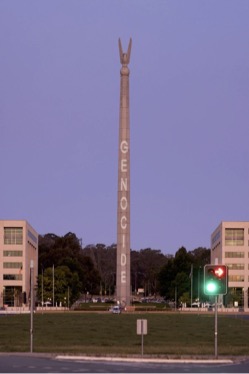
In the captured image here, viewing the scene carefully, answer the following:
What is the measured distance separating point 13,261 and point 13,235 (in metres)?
5.07

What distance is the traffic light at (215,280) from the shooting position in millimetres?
33094

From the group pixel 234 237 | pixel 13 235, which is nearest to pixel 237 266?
pixel 234 237

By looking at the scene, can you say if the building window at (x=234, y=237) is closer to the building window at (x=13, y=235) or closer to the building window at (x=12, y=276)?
the building window at (x=13, y=235)

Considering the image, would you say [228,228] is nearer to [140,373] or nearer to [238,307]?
[238,307]

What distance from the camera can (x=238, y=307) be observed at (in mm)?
176875

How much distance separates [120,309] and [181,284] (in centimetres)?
4664

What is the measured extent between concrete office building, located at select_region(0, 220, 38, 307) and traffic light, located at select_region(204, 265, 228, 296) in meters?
146

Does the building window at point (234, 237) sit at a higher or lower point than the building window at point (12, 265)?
higher

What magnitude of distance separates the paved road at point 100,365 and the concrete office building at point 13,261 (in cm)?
14443

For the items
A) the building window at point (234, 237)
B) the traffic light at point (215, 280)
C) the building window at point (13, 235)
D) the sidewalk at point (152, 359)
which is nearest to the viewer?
the traffic light at point (215, 280)

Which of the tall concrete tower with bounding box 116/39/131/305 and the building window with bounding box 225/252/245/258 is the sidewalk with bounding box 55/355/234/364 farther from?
the building window with bounding box 225/252/245/258

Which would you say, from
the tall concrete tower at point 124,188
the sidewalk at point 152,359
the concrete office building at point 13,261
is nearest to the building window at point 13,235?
the concrete office building at point 13,261

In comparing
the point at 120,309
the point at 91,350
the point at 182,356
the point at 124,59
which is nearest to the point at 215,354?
the point at 182,356

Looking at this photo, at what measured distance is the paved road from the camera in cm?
2942
